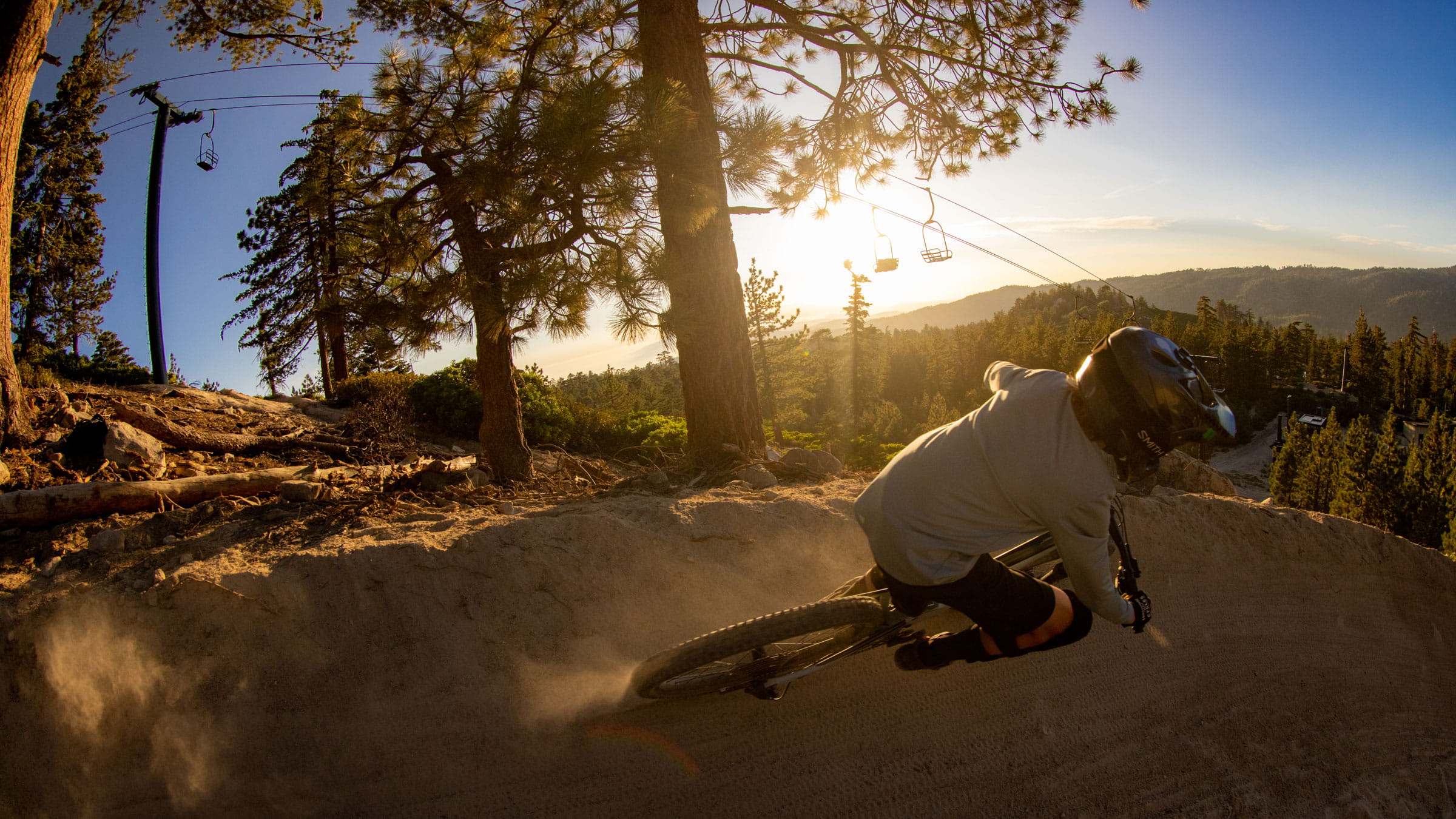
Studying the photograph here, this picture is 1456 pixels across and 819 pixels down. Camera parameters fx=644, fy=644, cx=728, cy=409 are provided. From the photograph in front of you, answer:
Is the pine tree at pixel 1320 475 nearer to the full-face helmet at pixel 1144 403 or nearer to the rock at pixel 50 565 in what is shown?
the full-face helmet at pixel 1144 403

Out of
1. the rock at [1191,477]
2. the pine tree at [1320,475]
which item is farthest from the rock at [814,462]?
the pine tree at [1320,475]

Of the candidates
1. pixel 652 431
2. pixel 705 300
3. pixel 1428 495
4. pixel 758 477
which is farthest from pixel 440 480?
pixel 1428 495

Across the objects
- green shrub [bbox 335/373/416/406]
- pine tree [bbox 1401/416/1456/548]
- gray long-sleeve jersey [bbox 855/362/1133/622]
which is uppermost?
green shrub [bbox 335/373/416/406]

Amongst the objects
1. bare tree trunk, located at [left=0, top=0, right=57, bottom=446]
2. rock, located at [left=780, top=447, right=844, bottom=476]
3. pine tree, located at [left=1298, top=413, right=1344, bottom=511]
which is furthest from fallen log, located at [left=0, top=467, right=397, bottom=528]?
pine tree, located at [left=1298, top=413, right=1344, bottom=511]

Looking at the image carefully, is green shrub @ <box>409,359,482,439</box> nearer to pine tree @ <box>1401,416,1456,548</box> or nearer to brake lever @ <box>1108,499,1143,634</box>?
brake lever @ <box>1108,499,1143,634</box>

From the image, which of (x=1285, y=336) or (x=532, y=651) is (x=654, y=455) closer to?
(x=532, y=651)

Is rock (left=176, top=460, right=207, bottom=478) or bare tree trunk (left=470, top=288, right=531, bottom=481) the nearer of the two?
rock (left=176, top=460, right=207, bottom=478)

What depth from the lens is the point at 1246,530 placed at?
4824 millimetres

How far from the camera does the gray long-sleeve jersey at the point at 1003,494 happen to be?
89.5 inches

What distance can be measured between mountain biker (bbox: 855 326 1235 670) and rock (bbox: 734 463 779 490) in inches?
106

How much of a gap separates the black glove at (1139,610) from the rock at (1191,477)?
3946mm

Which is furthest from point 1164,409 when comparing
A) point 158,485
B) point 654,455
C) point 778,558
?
point 654,455

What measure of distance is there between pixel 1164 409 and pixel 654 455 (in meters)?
7.45

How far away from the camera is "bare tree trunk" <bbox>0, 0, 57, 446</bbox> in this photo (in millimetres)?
5523
